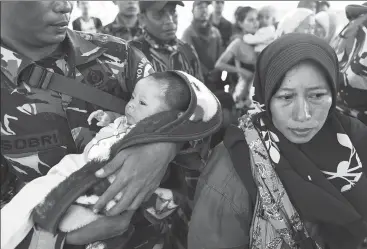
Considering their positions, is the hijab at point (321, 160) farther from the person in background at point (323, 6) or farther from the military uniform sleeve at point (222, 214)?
the person in background at point (323, 6)

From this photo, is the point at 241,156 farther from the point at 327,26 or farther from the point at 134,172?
the point at 327,26

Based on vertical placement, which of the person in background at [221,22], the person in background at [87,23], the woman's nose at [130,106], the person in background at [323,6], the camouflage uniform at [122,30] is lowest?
the person in background at [221,22]

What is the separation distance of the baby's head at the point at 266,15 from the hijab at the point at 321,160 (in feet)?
13.6

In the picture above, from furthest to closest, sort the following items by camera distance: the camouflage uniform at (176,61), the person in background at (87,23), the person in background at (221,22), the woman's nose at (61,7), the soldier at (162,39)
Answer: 1. the person in background at (221,22)
2. the person in background at (87,23)
3. the soldier at (162,39)
4. the camouflage uniform at (176,61)
5. the woman's nose at (61,7)

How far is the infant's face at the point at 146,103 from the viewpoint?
142 centimetres

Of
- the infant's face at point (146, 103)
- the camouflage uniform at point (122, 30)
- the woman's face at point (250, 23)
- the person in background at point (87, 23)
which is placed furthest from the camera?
the woman's face at point (250, 23)

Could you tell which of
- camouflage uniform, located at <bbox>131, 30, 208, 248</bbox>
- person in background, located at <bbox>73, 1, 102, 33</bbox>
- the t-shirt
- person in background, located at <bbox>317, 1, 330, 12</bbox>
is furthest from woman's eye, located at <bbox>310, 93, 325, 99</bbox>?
person in background, located at <bbox>317, 1, 330, 12</bbox>

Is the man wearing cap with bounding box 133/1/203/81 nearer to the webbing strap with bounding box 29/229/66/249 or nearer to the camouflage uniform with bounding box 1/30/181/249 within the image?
the camouflage uniform with bounding box 1/30/181/249

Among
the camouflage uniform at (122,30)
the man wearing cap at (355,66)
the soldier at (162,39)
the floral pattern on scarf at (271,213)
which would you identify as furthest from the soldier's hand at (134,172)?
the camouflage uniform at (122,30)

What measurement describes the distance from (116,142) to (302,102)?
27.3 inches

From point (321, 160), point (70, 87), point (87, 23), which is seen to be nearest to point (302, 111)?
point (321, 160)

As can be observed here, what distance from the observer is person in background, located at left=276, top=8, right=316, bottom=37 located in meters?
3.09

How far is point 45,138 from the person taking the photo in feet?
4.71

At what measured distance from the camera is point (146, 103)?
1.43 metres
